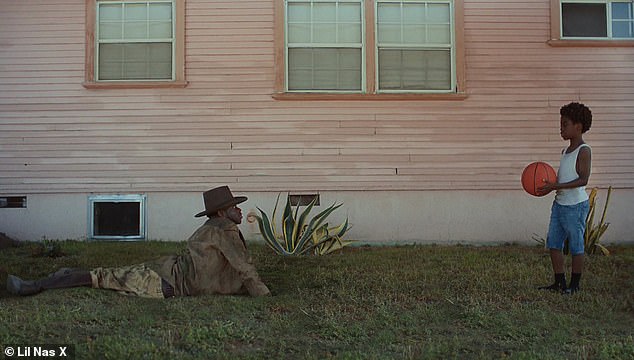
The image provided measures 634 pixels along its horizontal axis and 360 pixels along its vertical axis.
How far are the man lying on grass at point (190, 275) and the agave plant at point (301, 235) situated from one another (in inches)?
95.8

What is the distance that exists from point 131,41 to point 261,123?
6.96 ft

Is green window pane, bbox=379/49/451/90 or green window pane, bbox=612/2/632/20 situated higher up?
green window pane, bbox=612/2/632/20

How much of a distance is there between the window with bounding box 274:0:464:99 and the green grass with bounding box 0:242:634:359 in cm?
304

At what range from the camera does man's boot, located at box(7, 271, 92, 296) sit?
5.84 meters

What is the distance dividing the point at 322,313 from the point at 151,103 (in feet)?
17.1

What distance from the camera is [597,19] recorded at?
9844 millimetres

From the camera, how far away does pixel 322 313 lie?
5445mm

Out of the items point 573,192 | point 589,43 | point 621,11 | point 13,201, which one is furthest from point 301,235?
point 621,11

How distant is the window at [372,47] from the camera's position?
967 cm

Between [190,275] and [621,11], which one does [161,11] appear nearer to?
[190,275]

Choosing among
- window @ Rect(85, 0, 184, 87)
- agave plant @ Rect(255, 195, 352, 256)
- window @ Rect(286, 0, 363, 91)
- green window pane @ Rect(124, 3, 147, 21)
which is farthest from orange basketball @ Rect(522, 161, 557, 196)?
green window pane @ Rect(124, 3, 147, 21)

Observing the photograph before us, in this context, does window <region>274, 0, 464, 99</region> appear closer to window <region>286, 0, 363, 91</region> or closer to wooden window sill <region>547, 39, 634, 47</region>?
window <region>286, 0, 363, 91</region>

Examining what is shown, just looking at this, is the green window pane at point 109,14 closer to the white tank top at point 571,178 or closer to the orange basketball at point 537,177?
the orange basketball at point 537,177

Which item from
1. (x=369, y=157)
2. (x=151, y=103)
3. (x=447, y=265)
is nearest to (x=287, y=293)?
(x=447, y=265)
